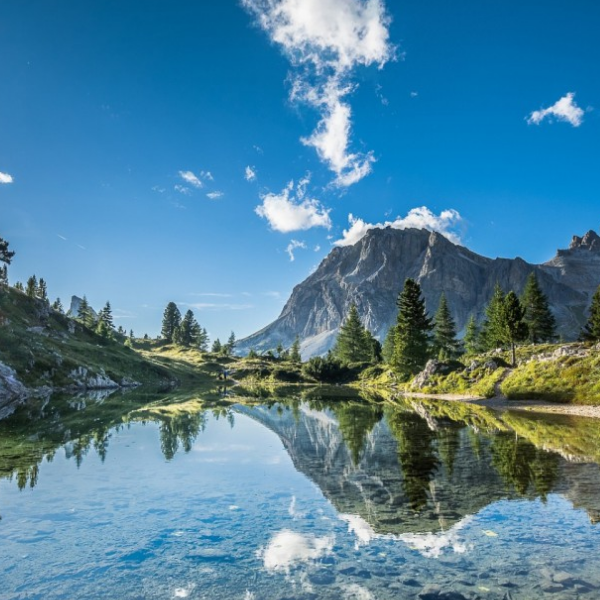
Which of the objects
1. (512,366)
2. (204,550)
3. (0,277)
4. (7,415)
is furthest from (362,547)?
(0,277)

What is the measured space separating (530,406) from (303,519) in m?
45.4

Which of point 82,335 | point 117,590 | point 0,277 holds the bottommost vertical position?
point 117,590

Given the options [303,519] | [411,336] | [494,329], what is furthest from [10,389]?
[494,329]

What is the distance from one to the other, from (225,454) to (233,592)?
17.9 meters

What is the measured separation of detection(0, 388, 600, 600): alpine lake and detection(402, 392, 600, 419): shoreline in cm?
1769

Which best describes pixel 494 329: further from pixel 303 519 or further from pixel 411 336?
pixel 303 519

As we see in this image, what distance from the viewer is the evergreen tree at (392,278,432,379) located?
8575cm

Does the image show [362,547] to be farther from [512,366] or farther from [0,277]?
[0,277]

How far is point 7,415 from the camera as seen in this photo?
44.5 metres

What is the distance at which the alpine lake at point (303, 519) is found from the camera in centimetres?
1006

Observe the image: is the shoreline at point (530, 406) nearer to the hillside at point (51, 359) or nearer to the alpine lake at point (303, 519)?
the alpine lake at point (303, 519)

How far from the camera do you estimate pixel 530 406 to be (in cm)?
5088

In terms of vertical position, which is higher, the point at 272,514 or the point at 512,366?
the point at 512,366

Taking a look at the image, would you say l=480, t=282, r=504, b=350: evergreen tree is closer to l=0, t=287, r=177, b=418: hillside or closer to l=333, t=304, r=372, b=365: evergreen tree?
l=333, t=304, r=372, b=365: evergreen tree
